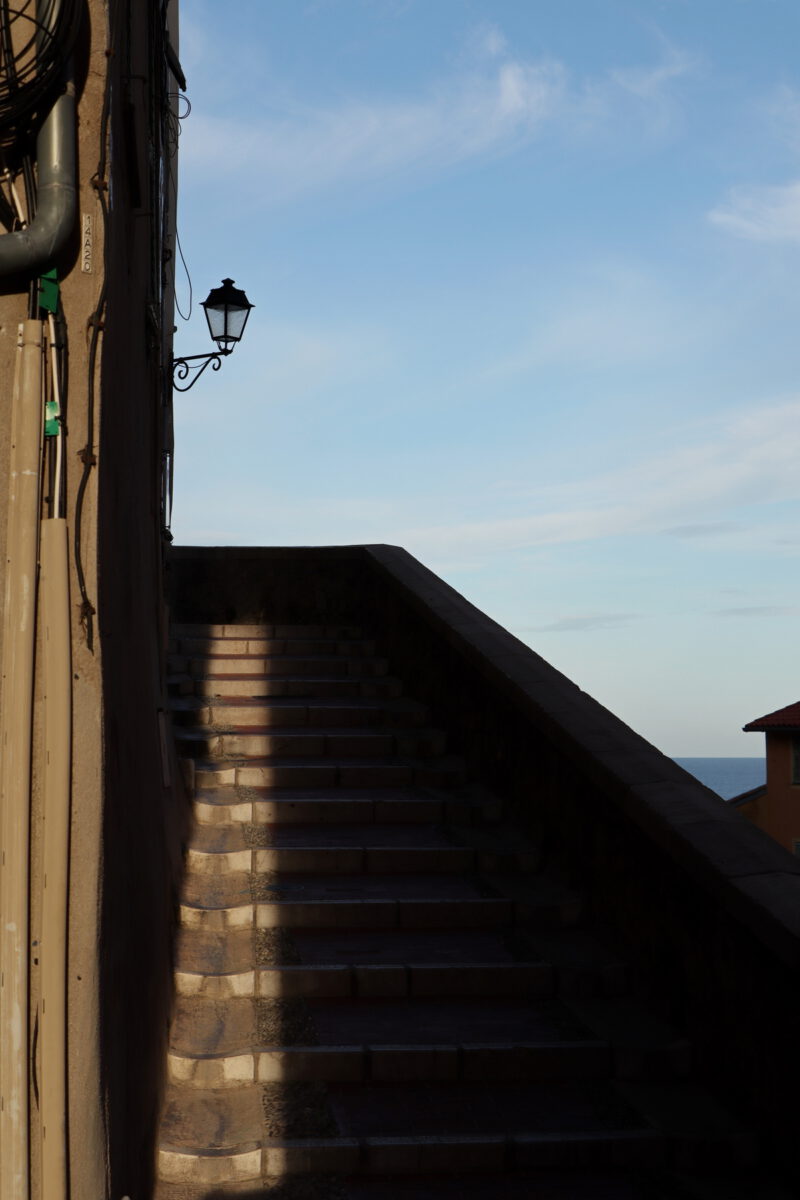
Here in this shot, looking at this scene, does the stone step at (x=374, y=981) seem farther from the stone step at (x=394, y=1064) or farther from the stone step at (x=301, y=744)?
the stone step at (x=301, y=744)

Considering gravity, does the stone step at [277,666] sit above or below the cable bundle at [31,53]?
below

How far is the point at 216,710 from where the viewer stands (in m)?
6.57

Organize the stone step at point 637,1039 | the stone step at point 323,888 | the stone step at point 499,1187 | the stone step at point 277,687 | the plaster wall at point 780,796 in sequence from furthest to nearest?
the plaster wall at point 780,796 < the stone step at point 277,687 < the stone step at point 323,888 < the stone step at point 637,1039 < the stone step at point 499,1187

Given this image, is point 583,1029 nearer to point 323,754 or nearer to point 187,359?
point 323,754

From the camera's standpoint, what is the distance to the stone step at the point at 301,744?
6.20 metres

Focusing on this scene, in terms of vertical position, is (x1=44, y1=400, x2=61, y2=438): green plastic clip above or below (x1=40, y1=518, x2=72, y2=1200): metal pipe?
above

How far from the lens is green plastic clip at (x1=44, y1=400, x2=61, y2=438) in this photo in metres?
2.57

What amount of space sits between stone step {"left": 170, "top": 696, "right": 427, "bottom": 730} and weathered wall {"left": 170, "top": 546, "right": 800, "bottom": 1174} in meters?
0.24

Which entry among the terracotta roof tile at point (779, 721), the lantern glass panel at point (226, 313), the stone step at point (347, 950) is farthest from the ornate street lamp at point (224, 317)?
the terracotta roof tile at point (779, 721)

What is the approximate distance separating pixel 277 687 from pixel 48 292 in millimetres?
4626

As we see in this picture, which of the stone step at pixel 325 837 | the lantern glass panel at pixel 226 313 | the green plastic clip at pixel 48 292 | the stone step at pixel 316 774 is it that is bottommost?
the stone step at pixel 325 837

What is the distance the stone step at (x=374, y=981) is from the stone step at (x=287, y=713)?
7.80 feet

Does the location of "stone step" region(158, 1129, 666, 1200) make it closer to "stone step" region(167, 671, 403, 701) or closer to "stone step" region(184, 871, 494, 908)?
"stone step" region(184, 871, 494, 908)

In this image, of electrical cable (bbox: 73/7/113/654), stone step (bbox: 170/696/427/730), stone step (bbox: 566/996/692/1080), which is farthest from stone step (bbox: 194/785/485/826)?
electrical cable (bbox: 73/7/113/654)
